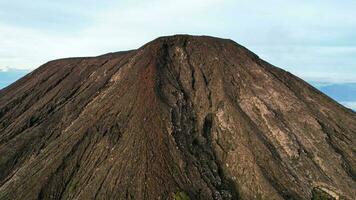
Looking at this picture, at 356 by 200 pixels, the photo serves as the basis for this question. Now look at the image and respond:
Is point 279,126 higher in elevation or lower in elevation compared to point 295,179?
higher

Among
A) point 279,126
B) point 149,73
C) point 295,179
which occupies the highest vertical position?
point 149,73

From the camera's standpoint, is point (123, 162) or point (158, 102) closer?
point (123, 162)

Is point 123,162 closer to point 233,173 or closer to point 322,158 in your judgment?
point 233,173

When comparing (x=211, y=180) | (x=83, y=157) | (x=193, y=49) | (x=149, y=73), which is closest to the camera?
(x=211, y=180)

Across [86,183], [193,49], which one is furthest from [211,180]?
[193,49]

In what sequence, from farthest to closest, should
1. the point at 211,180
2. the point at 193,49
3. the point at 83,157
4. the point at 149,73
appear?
1. the point at 193,49
2. the point at 149,73
3. the point at 83,157
4. the point at 211,180

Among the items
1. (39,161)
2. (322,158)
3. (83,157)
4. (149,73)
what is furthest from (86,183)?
(322,158)
